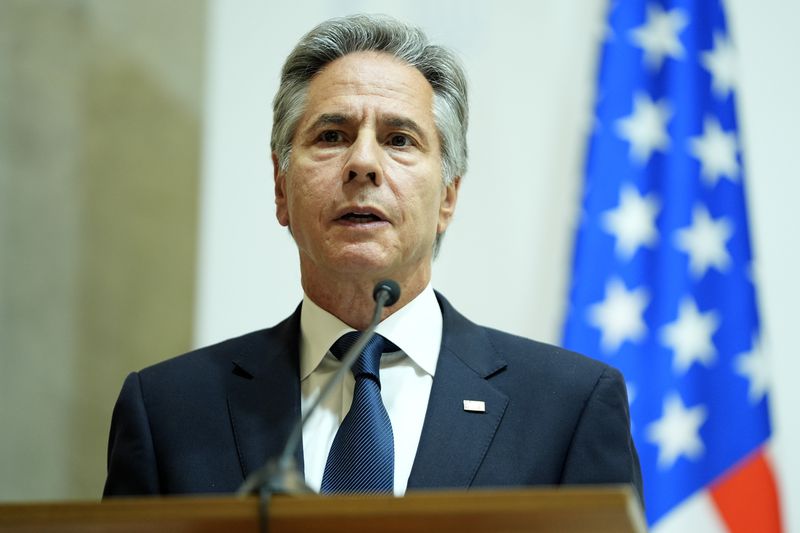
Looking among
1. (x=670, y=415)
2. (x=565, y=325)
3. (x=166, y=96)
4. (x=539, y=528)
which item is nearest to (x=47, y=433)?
(x=166, y=96)

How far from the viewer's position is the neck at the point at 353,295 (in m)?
2.42

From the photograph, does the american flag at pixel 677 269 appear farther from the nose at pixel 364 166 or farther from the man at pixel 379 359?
the nose at pixel 364 166

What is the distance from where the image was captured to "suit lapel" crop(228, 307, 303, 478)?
222cm

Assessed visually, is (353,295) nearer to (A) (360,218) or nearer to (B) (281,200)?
(A) (360,218)

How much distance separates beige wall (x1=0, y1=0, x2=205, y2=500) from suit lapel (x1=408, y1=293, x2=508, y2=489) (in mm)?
1933

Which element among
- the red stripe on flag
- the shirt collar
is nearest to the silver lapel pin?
the shirt collar

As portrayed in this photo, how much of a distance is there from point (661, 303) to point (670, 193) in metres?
0.36

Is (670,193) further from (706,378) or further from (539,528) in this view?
(539,528)

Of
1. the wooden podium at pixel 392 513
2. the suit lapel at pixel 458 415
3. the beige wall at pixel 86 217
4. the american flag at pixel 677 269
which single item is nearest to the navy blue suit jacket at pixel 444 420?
the suit lapel at pixel 458 415

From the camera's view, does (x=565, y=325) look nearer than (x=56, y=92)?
Yes

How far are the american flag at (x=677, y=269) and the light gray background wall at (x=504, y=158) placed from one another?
0.11 meters

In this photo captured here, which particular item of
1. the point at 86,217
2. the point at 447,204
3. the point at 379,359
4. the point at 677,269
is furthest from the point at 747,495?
the point at 86,217

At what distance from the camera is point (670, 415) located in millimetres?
3250

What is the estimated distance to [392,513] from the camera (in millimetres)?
1335
